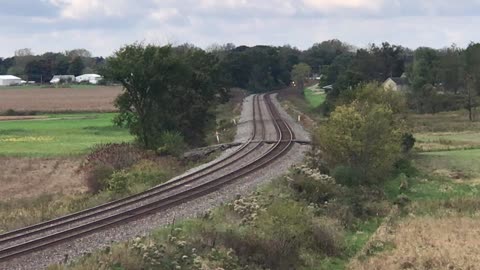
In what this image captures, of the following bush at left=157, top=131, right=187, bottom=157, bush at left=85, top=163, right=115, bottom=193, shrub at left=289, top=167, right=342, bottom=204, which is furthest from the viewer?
bush at left=157, top=131, right=187, bottom=157

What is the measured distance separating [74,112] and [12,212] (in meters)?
81.3

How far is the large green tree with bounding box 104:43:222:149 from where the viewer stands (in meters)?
49.1

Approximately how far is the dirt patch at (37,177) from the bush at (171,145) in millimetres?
5488

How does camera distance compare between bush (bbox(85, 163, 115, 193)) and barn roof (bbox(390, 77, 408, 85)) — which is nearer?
bush (bbox(85, 163, 115, 193))

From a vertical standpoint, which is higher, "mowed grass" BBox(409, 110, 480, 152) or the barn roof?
the barn roof

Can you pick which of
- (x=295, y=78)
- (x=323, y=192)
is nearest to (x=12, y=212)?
(x=323, y=192)

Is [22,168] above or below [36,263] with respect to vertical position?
below

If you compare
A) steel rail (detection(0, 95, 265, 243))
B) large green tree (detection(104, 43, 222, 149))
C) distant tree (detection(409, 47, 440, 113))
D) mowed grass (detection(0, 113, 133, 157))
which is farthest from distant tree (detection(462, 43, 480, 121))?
steel rail (detection(0, 95, 265, 243))

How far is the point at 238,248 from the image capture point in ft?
66.9

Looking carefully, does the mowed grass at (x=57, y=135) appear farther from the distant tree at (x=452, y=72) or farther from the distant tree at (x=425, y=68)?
the distant tree at (x=452, y=72)

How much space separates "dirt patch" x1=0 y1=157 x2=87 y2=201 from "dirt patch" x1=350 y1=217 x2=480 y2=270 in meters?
18.9

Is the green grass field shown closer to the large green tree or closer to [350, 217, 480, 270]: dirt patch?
the large green tree

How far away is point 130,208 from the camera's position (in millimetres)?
25922

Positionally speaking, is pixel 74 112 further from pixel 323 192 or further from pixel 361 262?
pixel 361 262
